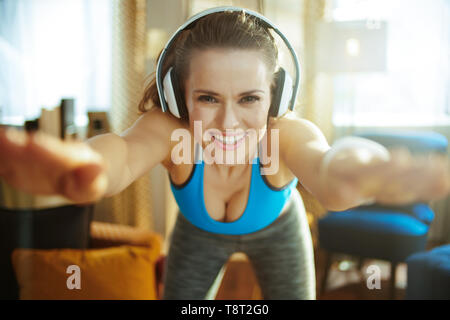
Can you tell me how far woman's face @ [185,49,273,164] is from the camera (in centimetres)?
45

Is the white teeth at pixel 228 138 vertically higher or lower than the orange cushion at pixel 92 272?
higher

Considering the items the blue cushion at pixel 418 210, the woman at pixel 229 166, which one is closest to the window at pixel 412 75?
the blue cushion at pixel 418 210

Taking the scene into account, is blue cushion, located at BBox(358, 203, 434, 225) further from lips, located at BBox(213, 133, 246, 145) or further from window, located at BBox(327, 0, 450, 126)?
lips, located at BBox(213, 133, 246, 145)

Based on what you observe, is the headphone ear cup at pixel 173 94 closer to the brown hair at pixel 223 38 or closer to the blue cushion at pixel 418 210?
the brown hair at pixel 223 38

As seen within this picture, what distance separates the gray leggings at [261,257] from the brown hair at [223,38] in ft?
1.07

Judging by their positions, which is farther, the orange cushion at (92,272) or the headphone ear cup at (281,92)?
the orange cushion at (92,272)

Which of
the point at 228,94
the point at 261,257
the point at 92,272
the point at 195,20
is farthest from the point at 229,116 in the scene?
the point at 92,272

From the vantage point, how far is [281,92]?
0.53 metres

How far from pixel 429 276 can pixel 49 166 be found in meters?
1.07

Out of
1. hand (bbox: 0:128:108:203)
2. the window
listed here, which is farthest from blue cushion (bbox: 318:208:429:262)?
hand (bbox: 0:128:108:203)

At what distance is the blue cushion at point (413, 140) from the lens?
5.04ft

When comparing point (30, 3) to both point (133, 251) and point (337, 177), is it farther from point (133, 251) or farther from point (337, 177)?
point (337, 177)
